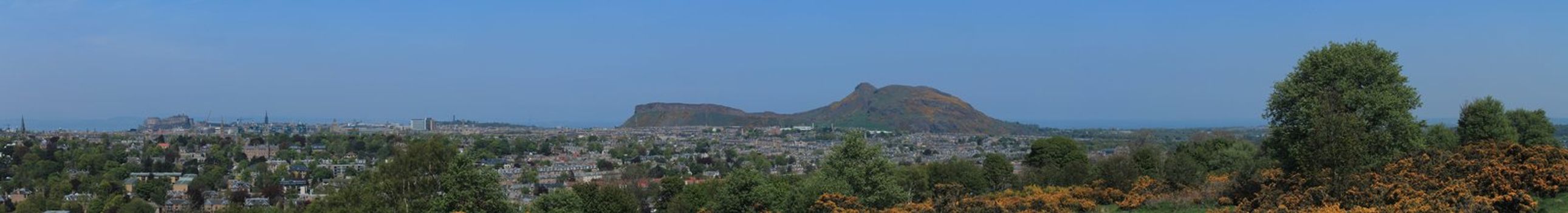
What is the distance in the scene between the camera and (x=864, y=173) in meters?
23.2

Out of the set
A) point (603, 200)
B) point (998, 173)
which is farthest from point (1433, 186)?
point (998, 173)

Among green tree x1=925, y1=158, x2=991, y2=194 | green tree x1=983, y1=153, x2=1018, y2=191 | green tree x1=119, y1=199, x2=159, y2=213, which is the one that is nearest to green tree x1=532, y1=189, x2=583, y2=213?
green tree x1=925, y1=158, x2=991, y2=194

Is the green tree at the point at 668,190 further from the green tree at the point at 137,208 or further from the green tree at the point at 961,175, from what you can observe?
the green tree at the point at 137,208

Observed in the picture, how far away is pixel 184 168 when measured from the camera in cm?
9125

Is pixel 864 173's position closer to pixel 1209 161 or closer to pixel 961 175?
pixel 961 175

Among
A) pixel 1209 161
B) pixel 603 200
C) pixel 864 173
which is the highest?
pixel 864 173

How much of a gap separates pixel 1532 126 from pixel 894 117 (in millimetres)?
148479

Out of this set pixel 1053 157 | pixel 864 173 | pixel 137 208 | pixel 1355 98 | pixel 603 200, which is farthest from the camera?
pixel 137 208

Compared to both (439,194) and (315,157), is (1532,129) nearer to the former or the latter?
(439,194)

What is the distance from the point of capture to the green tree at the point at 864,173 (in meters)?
23.1

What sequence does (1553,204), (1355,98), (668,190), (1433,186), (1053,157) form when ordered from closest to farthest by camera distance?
(1433,186) → (1553,204) → (1355,98) → (668,190) → (1053,157)

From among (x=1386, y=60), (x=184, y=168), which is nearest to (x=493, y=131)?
(x=184, y=168)

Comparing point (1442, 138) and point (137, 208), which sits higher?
point (1442, 138)

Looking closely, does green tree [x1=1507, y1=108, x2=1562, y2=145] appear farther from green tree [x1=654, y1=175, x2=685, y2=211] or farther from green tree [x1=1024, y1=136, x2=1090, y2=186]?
green tree [x1=654, y1=175, x2=685, y2=211]
